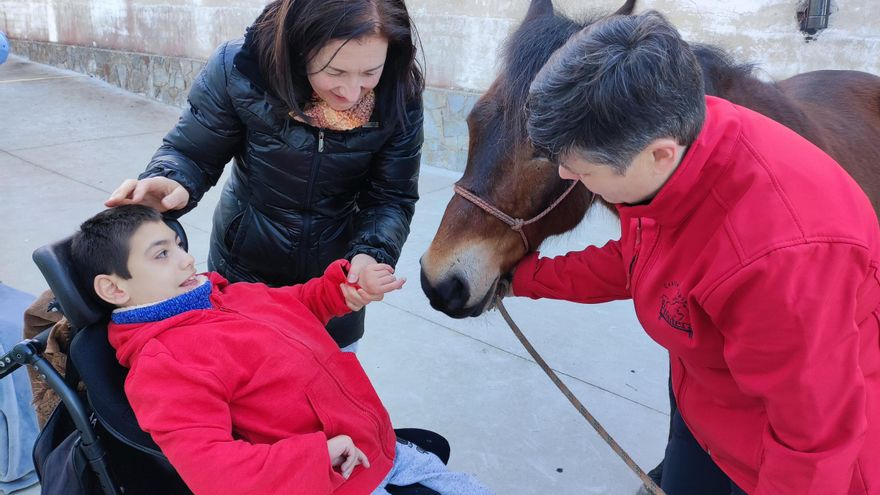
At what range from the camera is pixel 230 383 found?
51.5 inches

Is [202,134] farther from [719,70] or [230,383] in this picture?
[719,70]

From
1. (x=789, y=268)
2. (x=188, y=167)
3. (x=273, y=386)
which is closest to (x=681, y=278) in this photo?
(x=789, y=268)

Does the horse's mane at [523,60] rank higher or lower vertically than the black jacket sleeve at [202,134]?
higher

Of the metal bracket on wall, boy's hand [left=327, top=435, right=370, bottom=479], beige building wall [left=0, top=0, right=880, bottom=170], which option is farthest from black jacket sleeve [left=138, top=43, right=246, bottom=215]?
the metal bracket on wall

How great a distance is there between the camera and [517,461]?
8.30 ft

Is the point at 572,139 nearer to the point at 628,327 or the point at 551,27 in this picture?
the point at 551,27

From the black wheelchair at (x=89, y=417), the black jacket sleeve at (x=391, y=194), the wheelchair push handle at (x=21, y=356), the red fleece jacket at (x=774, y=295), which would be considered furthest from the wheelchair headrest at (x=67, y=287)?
the red fleece jacket at (x=774, y=295)

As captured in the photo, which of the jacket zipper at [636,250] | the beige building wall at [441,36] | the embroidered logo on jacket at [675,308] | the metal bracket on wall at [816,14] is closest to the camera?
the embroidered logo on jacket at [675,308]

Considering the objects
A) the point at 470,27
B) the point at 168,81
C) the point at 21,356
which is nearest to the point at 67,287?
the point at 21,356

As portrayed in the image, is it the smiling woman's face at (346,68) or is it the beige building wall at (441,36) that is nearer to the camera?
the smiling woman's face at (346,68)

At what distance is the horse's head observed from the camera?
5.19 feet

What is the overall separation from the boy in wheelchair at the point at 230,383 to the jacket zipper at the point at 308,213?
31 centimetres

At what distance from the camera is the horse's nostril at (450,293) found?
158cm

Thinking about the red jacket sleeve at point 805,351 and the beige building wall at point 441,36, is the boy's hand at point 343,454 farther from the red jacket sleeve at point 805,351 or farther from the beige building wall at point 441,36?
the beige building wall at point 441,36
